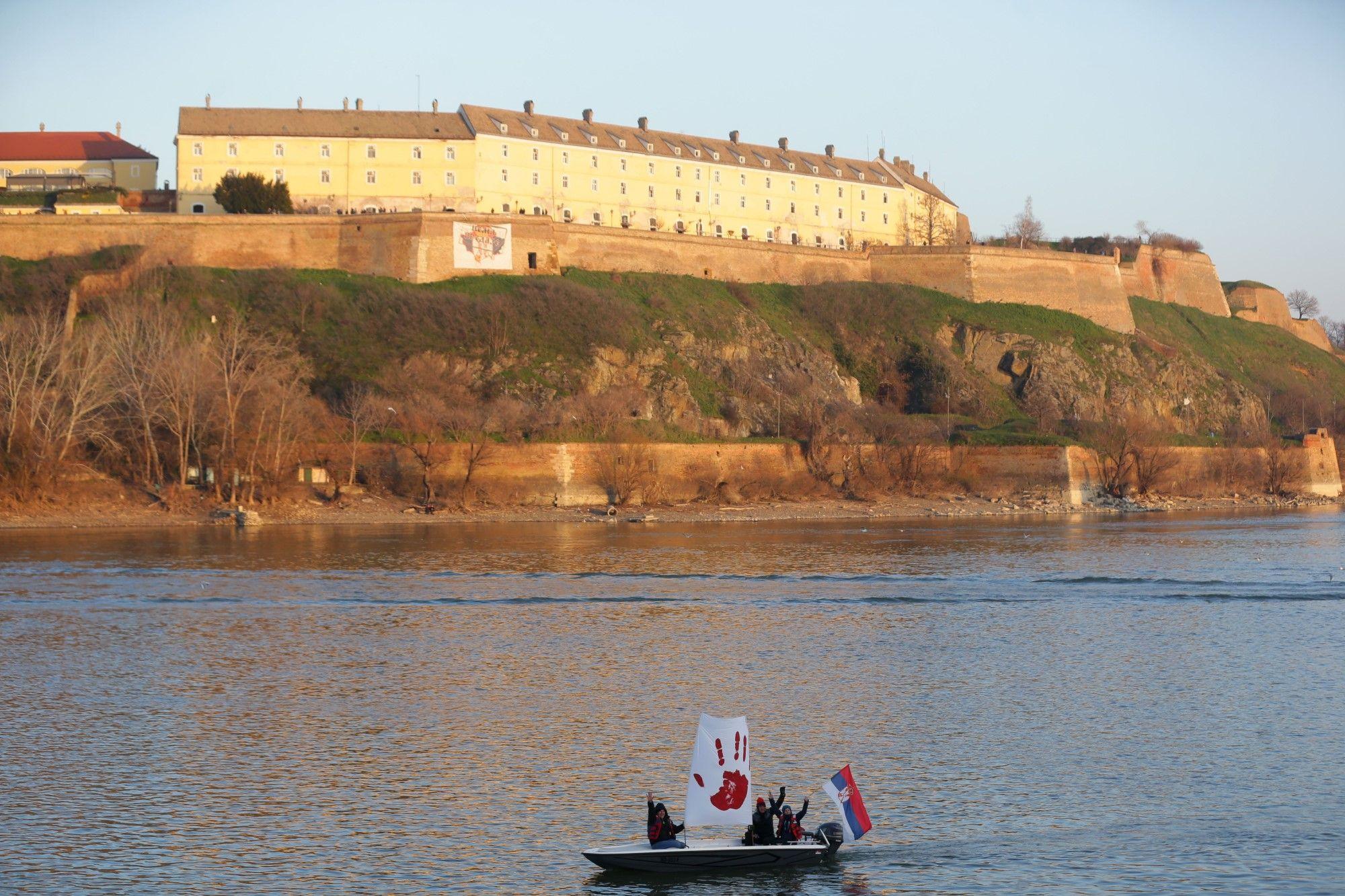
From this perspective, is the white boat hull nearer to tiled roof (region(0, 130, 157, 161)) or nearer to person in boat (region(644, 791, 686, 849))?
person in boat (region(644, 791, 686, 849))

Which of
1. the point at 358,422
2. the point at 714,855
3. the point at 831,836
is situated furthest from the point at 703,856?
the point at 358,422

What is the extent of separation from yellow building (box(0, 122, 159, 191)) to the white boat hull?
171 ft

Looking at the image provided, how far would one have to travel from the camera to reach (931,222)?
72.0 metres

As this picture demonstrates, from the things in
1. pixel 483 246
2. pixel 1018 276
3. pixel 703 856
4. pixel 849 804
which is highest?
pixel 1018 276

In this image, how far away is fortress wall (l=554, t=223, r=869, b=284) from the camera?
5638cm

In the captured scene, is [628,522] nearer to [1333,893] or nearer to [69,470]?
[69,470]

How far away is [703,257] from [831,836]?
4974 centimetres

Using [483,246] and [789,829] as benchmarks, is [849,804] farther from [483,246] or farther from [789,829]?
[483,246]

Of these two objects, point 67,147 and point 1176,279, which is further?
point 1176,279

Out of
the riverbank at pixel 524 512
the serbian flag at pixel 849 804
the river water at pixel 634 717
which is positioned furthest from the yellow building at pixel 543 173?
the serbian flag at pixel 849 804

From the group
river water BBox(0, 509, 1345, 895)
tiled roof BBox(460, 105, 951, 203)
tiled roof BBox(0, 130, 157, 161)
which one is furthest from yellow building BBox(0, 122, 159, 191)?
river water BBox(0, 509, 1345, 895)

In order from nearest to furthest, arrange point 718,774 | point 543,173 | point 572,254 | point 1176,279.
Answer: point 718,774 < point 572,254 < point 543,173 < point 1176,279

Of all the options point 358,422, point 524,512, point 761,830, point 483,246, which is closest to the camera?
point 761,830

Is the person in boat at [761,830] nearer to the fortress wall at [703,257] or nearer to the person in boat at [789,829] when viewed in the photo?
the person in boat at [789,829]
